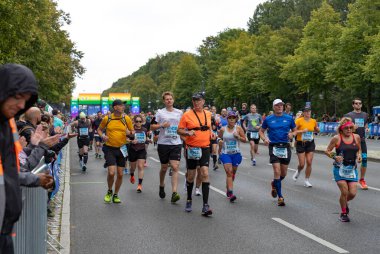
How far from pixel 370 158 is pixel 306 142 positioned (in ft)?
27.1

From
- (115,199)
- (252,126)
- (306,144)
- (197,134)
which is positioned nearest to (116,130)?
(115,199)

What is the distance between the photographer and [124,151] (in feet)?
35.5

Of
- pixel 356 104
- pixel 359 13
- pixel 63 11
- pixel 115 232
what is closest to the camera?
pixel 115 232

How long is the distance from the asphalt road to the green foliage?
1087 centimetres

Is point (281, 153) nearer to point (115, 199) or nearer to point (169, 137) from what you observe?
point (169, 137)

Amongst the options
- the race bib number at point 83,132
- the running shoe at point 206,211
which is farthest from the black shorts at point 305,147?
the race bib number at point 83,132

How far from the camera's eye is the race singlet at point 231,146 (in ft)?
36.6

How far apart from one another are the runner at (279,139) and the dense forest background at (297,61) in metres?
28.9

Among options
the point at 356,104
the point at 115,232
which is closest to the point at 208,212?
the point at 115,232

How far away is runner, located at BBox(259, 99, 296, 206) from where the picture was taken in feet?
35.2

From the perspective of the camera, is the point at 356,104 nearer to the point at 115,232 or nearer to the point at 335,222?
the point at 335,222

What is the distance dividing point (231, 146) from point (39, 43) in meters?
24.0

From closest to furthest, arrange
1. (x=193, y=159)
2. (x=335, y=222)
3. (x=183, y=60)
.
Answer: (x=335, y=222) → (x=193, y=159) → (x=183, y=60)

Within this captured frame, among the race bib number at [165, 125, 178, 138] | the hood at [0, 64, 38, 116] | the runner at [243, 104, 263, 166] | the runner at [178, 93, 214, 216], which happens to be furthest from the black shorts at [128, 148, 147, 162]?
the hood at [0, 64, 38, 116]
